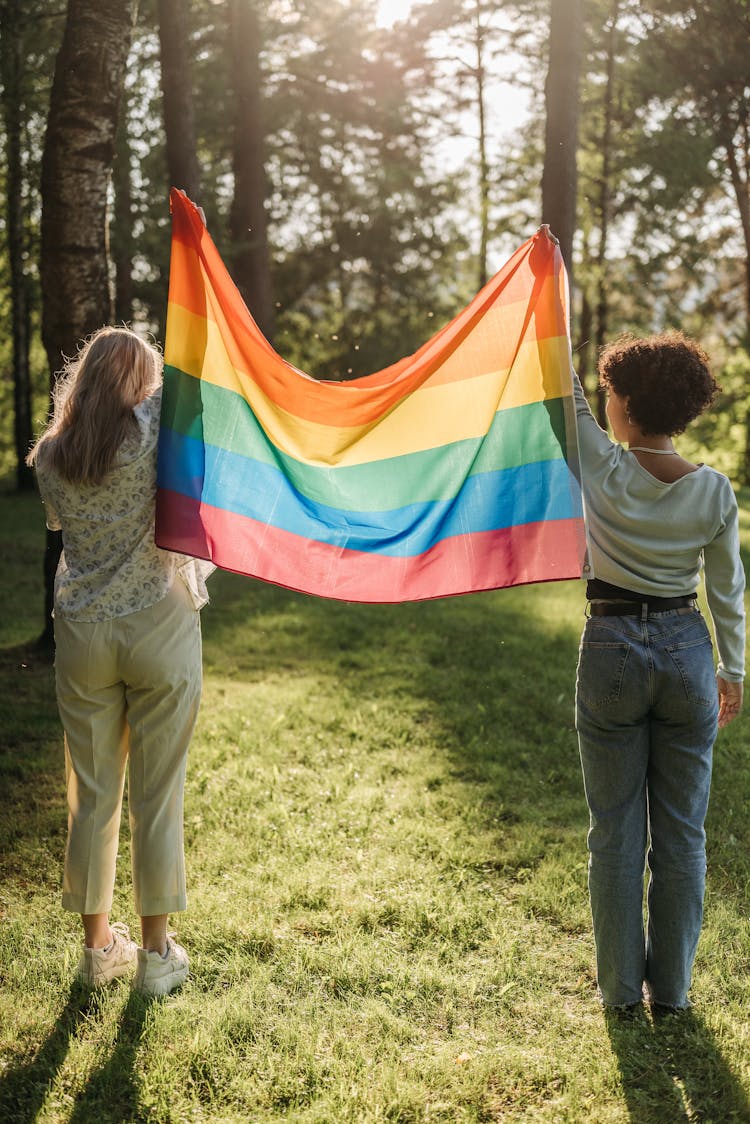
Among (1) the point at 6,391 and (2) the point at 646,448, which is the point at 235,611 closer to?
(2) the point at 646,448

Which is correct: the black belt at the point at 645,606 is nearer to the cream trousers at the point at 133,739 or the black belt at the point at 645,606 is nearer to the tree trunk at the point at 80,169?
the cream trousers at the point at 133,739

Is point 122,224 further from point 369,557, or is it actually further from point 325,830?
point 369,557

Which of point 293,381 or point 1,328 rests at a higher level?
point 1,328

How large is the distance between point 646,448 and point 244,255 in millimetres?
13579

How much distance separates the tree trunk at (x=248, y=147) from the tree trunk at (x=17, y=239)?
13.6ft

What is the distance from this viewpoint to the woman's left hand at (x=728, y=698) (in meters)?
3.61

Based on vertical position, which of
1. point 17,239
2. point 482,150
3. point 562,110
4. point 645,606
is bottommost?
point 645,606

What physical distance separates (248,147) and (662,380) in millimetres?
13312

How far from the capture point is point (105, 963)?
12.4 feet

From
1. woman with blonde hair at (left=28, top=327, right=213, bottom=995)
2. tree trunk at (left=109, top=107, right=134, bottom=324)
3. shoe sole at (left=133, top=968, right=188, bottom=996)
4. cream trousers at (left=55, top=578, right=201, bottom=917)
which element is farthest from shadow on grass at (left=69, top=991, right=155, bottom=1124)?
tree trunk at (left=109, top=107, right=134, bottom=324)

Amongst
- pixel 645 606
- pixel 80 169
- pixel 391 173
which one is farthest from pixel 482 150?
pixel 645 606

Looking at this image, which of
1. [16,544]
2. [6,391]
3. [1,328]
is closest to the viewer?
[16,544]

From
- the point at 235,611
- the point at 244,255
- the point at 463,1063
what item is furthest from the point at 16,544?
the point at 463,1063

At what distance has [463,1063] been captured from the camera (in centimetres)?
335
